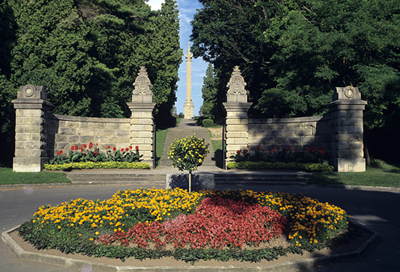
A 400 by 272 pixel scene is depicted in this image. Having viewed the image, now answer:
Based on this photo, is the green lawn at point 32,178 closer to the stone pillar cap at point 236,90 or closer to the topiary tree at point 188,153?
the topiary tree at point 188,153

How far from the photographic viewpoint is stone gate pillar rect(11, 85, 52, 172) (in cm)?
1535

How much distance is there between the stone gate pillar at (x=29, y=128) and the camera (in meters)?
15.4

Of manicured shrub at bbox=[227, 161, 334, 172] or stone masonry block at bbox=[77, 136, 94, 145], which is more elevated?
stone masonry block at bbox=[77, 136, 94, 145]

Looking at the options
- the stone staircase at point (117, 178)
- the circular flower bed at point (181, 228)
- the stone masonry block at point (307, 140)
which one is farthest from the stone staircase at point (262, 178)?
the circular flower bed at point (181, 228)

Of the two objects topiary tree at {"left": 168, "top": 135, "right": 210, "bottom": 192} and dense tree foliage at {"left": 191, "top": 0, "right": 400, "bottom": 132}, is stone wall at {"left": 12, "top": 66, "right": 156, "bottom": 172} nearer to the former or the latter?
dense tree foliage at {"left": 191, "top": 0, "right": 400, "bottom": 132}

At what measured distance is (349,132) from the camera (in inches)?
623

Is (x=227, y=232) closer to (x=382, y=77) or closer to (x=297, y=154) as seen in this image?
(x=297, y=154)

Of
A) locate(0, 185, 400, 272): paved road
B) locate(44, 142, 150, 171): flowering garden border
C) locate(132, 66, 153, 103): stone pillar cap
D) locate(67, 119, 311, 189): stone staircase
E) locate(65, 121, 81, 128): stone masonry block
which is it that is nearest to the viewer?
locate(0, 185, 400, 272): paved road

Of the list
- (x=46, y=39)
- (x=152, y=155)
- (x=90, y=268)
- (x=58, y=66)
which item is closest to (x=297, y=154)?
(x=152, y=155)

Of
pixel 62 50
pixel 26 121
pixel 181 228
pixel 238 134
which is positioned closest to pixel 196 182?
pixel 181 228

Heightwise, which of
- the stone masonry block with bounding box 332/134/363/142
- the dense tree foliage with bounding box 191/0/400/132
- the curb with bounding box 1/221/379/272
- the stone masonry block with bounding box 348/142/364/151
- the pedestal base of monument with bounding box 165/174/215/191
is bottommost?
the curb with bounding box 1/221/379/272

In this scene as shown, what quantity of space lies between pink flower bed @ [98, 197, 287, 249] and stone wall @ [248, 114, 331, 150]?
11.6 metres

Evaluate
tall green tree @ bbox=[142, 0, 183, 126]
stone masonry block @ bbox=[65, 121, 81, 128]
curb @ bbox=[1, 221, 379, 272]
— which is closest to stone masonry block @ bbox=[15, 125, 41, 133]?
stone masonry block @ bbox=[65, 121, 81, 128]

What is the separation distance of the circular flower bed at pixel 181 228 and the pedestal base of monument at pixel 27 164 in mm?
9298
